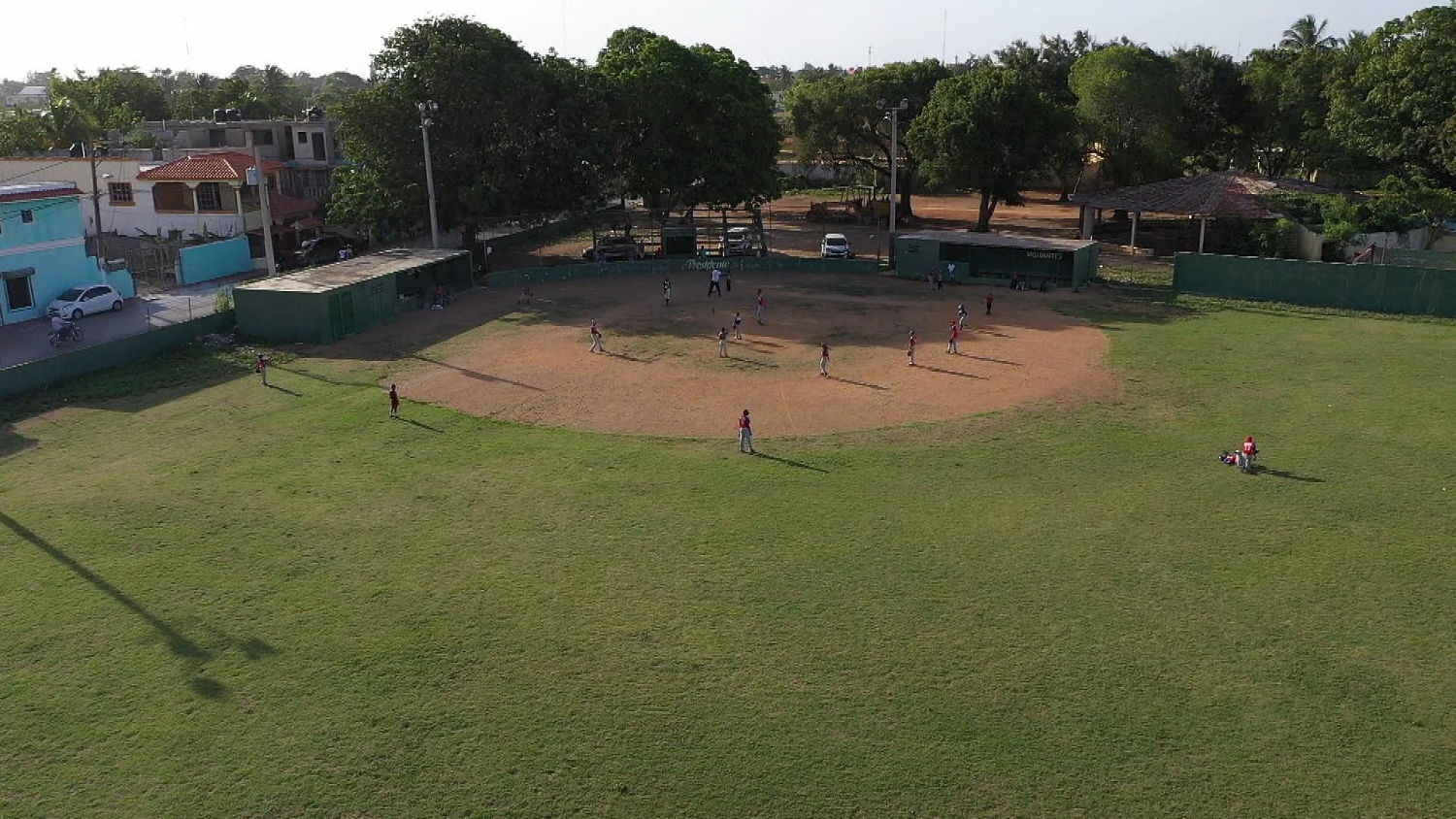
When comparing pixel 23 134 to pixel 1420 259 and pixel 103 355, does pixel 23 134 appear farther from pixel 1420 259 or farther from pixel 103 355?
pixel 1420 259

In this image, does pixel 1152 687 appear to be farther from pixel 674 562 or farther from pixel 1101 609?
pixel 674 562

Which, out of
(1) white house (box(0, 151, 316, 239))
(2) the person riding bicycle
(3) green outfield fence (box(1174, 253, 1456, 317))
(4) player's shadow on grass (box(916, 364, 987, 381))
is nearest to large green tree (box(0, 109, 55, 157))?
(1) white house (box(0, 151, 316, 239))

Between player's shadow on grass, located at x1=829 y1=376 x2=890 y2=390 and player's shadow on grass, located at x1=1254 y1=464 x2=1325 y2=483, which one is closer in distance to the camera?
player's shadow on grass, located at x1=1254 y1=464 x2=1325 y2=483

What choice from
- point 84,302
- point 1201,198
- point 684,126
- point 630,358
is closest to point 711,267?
point 684,126

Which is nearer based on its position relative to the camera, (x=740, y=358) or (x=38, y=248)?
(x=740, y=358)

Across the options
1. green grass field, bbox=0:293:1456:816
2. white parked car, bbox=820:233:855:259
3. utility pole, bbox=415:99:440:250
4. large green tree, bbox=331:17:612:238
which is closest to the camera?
green grass field, bbox=0:293:1456:816

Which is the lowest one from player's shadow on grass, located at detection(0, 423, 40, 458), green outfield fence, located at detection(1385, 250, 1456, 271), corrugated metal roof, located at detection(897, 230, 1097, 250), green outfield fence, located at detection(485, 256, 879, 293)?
player's shadow on grass, located at detection(0, 423, 40, 458)

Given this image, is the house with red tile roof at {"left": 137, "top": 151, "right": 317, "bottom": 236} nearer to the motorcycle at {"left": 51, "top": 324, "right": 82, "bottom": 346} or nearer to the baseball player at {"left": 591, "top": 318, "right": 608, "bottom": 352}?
the motorcycle at {"left": 51, "top": 324, "right": 82, "bottom": 346}

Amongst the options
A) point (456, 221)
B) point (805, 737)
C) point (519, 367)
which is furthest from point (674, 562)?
point (456, 221)
